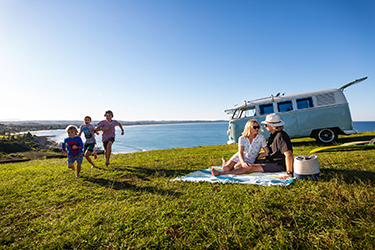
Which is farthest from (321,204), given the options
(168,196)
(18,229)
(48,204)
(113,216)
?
(48,204)

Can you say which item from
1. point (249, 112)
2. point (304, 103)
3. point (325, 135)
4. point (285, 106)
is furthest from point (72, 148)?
point (325, 135)

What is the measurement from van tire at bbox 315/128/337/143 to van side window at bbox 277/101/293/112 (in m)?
2.31

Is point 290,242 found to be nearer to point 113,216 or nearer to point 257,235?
point 257,235

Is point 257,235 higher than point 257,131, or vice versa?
point 257,131

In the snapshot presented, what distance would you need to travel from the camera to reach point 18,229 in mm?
2859

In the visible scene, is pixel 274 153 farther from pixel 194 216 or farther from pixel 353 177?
pixel 194 216

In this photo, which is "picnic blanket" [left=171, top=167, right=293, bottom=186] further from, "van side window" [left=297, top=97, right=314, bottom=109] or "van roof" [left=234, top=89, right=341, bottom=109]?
"van side window" [left=297, top=97, right=314, bottom=109]

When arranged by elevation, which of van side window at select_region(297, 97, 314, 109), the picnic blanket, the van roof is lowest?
the picnic blanket

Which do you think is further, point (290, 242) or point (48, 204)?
point (48, 204)

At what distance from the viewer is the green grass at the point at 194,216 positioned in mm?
2287

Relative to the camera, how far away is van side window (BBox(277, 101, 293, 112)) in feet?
39.9

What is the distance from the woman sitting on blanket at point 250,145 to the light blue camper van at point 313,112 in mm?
7750

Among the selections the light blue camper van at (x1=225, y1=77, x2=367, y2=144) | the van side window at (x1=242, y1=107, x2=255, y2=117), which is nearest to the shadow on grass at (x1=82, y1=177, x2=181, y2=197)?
the van side window at (x1=242, y1=107, x2=255, y2=117)

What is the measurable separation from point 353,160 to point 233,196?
516cm
